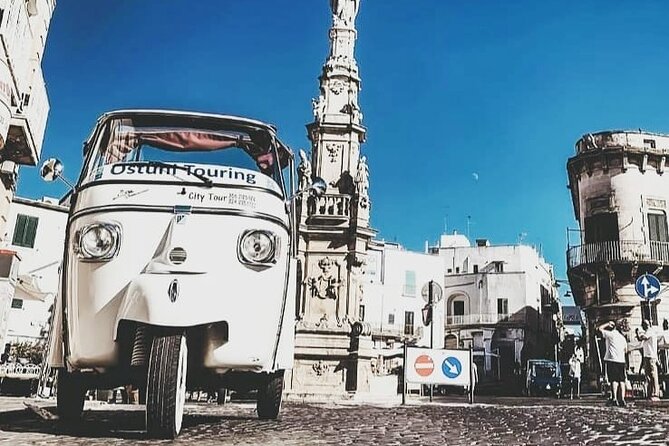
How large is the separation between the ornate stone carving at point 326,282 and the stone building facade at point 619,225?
1535cm

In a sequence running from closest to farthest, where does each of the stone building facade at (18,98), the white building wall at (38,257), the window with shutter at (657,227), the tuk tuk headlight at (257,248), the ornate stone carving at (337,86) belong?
the tuk tuk headlight at (257,248), the stone building facade at (18,98), the ornate stone carving at (337,86), the window with shutter at (657,227), the white building wall at (38,257)

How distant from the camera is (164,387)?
15.5 ft

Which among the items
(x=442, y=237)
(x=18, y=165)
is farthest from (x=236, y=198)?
(x=442, y=237)

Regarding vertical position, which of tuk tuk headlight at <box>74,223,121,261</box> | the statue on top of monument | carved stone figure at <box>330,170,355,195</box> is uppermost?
the statue on top of monument

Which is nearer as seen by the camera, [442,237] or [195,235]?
[195,235]

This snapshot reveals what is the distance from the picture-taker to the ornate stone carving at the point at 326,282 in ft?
67.1

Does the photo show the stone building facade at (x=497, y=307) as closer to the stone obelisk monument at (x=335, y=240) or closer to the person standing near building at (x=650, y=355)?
the stone obelisk monument at (x=335, y=240)

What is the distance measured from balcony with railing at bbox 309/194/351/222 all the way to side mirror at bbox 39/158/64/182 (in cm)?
1546

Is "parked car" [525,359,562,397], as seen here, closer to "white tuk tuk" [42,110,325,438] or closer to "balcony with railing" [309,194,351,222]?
"balcony with railing" [309,194,351,222]

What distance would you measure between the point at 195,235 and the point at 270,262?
715mm

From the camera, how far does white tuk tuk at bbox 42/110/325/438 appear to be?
503 cm

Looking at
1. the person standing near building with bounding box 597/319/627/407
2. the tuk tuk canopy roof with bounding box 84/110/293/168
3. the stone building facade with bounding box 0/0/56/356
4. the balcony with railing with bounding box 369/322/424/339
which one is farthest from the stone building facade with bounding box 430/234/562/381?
the tuk tuk canopy roof with bounding box 84/110/293/168

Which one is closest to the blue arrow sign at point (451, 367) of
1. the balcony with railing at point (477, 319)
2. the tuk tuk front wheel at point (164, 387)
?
the tuk tuk front wheel at point (164, 387)

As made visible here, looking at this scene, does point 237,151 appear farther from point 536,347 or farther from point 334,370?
point 536,347
